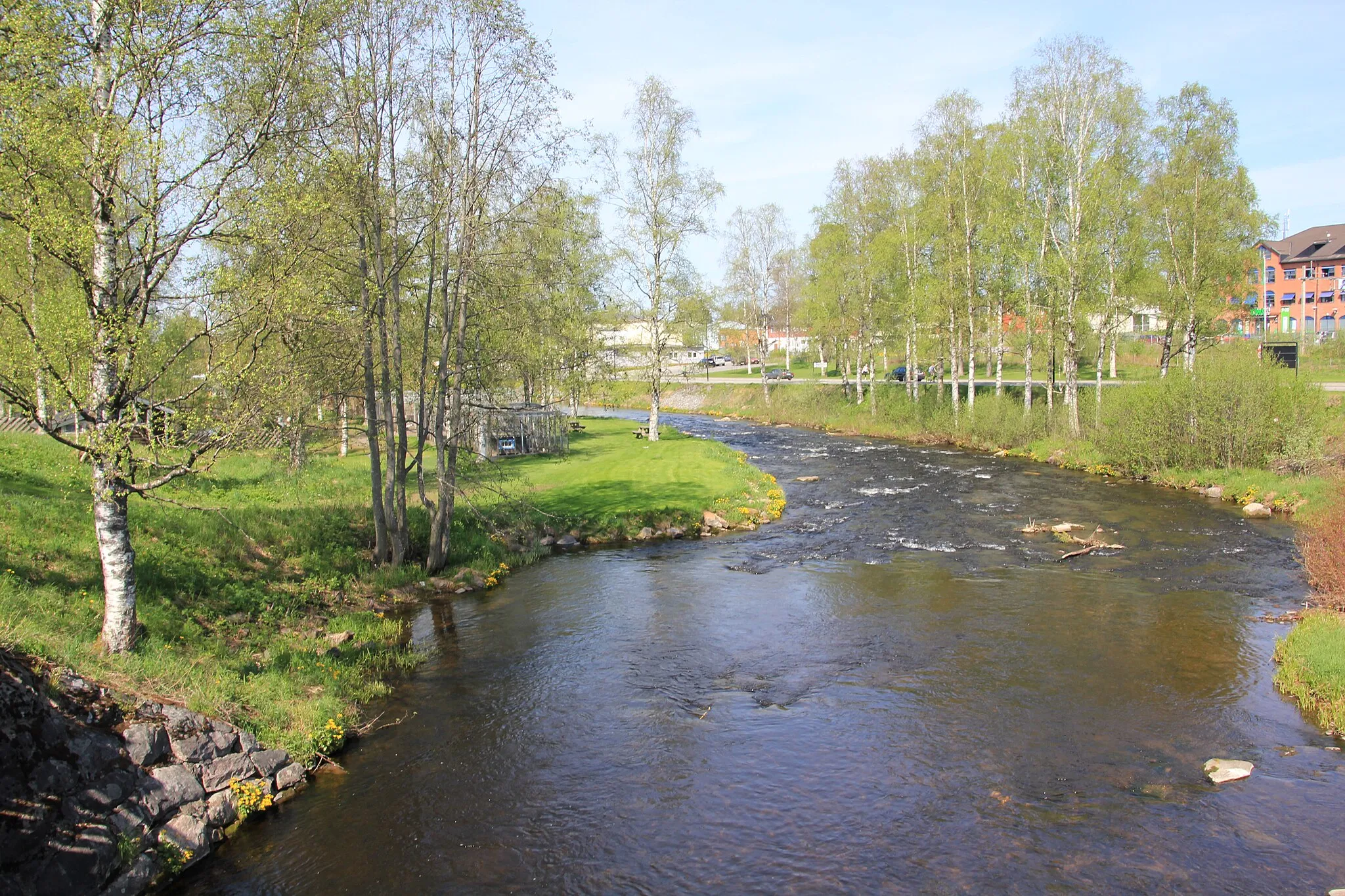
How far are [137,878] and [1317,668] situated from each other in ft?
57.2

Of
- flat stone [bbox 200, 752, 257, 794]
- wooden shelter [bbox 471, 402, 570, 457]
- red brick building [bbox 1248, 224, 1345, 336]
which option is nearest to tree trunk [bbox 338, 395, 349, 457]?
wooden shelter [bbox 471, 402, 570, 457]

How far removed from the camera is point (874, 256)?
53.9m

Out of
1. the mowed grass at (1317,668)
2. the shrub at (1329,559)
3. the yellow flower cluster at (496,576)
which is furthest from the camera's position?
the yellow flower cluster at (496,576)

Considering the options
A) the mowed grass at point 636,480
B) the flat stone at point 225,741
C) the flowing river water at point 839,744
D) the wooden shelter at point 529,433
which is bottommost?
the flowing river water at point 839,744

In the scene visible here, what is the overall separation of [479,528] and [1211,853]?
19698 mm

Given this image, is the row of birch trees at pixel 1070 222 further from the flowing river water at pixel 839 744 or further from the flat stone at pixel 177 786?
the flat stone at pixel 177 786

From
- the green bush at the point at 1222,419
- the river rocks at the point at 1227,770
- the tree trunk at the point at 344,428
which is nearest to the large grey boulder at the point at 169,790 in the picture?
the tree trunk at the point at 344,428

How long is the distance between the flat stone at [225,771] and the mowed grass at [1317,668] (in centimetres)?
1595

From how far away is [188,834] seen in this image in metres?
9.93

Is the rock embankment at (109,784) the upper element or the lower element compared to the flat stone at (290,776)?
upper

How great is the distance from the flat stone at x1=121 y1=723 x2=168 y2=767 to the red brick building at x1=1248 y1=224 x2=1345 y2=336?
105635 mm

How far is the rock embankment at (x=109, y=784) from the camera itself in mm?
8570

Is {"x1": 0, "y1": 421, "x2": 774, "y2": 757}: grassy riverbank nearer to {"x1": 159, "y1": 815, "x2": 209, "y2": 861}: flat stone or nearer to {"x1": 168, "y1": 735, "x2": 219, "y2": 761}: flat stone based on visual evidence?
{"x1": 168, "y1": 735, "x2": 219, "y2": 761}: flat stone

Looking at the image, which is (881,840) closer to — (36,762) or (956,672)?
(956,672)
